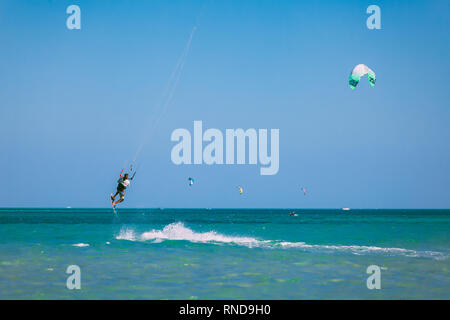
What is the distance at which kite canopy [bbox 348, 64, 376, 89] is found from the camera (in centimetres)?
1880

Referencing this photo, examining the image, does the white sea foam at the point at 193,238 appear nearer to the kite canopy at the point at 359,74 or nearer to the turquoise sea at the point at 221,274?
the turquoise sea at the point at 221,274

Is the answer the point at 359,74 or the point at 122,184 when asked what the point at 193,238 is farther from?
the point at 359,74

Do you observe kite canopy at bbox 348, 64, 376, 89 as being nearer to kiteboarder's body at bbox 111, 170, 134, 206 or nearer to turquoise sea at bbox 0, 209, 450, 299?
turquoise sea at bbox 0, 209, 450, 299

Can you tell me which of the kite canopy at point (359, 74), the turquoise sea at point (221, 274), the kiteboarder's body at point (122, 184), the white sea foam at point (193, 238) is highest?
the kite canopy at point (359, 74)

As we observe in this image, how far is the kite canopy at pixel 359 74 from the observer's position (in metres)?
18.8

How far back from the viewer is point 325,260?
1867 cm

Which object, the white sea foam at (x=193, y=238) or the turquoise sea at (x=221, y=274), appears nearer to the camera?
the turquoise sea at (x=221, y=274)

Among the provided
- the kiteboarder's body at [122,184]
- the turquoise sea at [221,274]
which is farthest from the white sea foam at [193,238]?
the kiteboarder's body at [122,184]

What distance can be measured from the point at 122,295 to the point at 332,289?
233 inches

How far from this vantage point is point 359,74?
62.3 ft

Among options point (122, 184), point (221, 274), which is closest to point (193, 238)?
point (122, 184)

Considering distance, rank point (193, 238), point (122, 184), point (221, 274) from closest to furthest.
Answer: point (221, 274) < point (122, 184) < point (193, 238)
